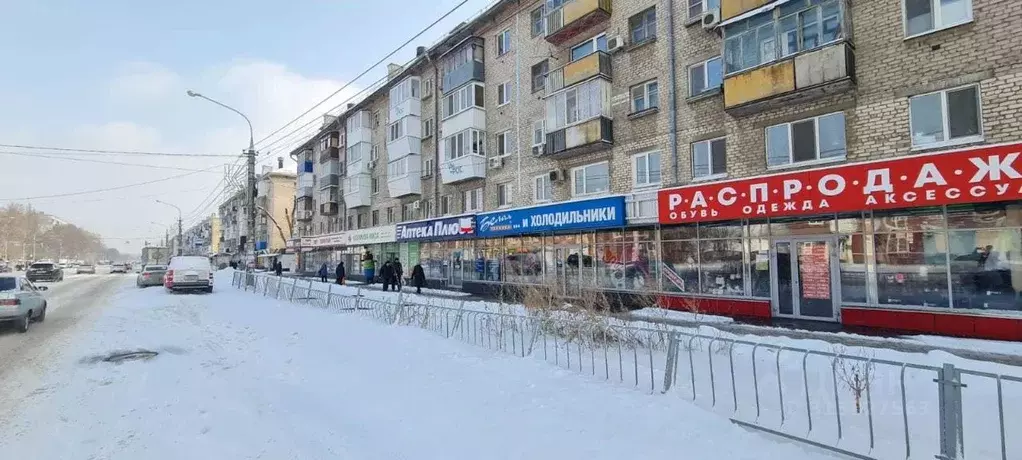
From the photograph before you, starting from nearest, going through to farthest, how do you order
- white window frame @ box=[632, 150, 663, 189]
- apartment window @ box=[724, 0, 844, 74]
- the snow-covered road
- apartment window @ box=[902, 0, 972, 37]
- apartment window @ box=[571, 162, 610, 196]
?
the snow-covered road < apartment window @ box=[902, 0, 972, 37] < apartment window @ box=[724, 0, 844, 74] < white window frame @ box=[632, 150, 663, 189] < apartment window @ box=[571, 162, 610, 196]

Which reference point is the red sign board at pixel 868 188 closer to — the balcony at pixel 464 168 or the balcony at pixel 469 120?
the balcony at pixel 464 168

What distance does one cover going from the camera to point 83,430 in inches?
178

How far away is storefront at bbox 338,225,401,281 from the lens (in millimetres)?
27484

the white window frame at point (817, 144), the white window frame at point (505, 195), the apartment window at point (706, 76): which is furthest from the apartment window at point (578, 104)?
the white window frame at point (817, 144)

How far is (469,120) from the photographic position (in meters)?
22.4

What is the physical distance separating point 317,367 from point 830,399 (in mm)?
6236

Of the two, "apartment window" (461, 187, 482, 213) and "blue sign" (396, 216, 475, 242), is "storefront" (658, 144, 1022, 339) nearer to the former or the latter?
"blue sign" (396, 216, 475, 242)

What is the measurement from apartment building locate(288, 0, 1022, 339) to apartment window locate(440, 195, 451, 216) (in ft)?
7.10

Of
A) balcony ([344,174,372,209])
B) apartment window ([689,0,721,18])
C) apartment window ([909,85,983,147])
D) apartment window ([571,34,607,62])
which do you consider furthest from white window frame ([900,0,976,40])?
balcony ([344,174,372,209])

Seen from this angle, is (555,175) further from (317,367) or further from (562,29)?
(317,367)

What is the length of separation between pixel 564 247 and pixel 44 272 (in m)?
36.0

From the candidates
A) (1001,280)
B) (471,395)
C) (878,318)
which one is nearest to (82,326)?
(471,395)

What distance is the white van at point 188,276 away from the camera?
64.8 feet

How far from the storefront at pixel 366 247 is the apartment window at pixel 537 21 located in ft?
41.3
